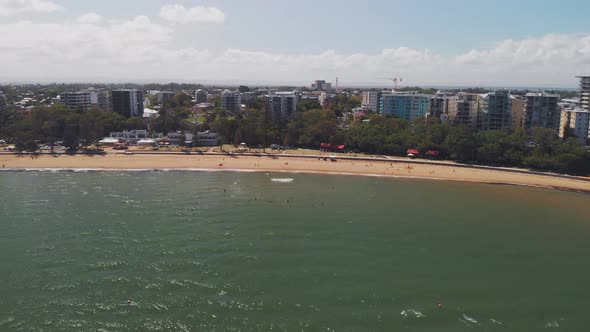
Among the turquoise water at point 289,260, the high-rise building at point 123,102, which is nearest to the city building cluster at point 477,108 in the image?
the high-rise building at point 123,102

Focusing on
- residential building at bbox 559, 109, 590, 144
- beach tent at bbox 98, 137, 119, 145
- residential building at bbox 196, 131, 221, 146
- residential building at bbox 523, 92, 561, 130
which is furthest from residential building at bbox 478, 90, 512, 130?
beach tent at bbox 98, 137, 119, 145

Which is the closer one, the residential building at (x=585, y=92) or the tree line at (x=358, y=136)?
the tree line at (x=358, y=136)

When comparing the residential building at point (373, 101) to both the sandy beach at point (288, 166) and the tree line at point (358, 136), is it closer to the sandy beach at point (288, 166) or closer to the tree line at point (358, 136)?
the tree line at point (358, 136)

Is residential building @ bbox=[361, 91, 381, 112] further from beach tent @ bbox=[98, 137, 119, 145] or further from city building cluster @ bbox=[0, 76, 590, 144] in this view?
beach tent @ bbox=[98, 137, 119, 145]

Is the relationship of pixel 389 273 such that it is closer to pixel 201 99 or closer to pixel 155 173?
pixel 155 173

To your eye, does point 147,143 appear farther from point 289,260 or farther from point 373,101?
point 373,101

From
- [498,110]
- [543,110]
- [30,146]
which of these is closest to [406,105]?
[498,110]

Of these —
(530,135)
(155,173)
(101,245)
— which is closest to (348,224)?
(101,245)

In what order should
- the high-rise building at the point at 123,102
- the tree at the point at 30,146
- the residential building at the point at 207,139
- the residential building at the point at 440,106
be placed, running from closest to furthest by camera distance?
the tree at the point at 30,146, the residential building at the point at 207,139, the residential building at the point at 440,106, the high-rise building at the point at 123,102
